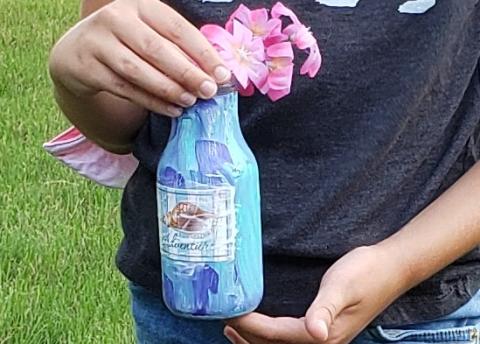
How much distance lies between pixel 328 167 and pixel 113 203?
2.57 meters

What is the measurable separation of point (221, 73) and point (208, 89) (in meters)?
0.02

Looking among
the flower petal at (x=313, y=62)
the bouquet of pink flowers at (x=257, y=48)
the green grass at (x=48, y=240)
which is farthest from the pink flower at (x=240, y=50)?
the green grass at (x=48, y=240)

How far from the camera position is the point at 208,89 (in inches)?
50.2

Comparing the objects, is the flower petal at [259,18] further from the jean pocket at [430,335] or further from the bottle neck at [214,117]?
the jean pocket at [430,335]

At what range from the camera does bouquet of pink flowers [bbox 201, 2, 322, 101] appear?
1.31m

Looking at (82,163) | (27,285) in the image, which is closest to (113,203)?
(27,285)

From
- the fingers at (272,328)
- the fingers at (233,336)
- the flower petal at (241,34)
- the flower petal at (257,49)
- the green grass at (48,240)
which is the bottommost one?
the green grass at (48,240)

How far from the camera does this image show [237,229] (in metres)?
1.32

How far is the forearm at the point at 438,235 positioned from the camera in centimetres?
150

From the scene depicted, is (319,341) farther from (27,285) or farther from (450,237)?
(27,285)

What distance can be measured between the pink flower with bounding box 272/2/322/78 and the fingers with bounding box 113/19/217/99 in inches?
4.6

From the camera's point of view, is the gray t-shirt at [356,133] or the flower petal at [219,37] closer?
the flower petal at [219,37]

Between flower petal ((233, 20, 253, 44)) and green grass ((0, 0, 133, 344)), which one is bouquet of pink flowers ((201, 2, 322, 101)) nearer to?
flower petal ((233, 20, 253, 44))

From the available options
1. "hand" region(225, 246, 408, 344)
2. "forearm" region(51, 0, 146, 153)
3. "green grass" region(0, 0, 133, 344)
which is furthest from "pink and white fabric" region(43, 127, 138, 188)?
"green grass" region(0, 0, 133, 344)
